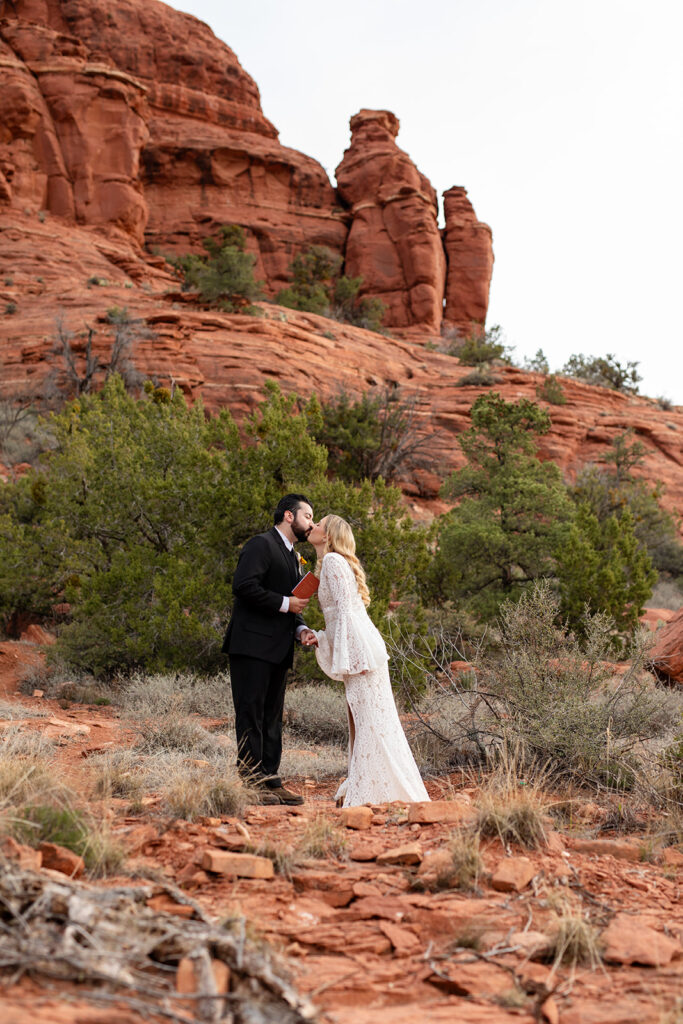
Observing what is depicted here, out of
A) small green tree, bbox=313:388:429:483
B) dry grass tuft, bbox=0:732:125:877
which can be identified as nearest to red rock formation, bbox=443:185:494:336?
small green tree, bbox=313:388:429:483

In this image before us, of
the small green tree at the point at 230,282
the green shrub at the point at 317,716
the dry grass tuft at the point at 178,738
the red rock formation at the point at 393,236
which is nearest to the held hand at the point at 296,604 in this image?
the dry grass tuft at the point at 178,738

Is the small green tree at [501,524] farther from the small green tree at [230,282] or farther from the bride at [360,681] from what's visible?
the small green tree at [230,282]

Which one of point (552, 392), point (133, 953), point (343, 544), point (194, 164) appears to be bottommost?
point (133, 953)

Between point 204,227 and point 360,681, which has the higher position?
point 204,227

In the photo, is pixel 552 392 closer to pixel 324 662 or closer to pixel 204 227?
pixel 204 227

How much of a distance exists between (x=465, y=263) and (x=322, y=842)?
48.2 m

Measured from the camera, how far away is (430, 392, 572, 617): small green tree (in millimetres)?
12245

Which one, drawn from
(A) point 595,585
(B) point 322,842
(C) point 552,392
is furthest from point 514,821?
(C) point 552,392

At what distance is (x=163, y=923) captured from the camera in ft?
8.50

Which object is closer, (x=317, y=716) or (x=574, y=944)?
(x=574, y=944)

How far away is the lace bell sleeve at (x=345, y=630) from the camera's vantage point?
17.3 feet

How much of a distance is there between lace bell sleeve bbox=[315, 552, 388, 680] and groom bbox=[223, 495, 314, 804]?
8.4 inches

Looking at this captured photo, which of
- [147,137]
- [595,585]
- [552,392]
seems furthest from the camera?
[147,137]

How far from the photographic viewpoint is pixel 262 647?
5.48m
